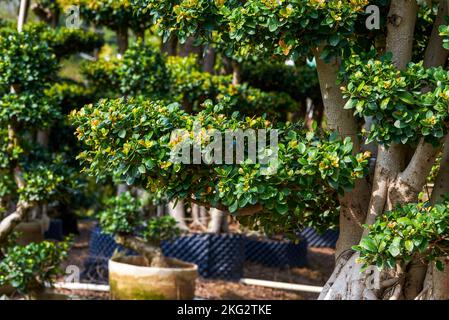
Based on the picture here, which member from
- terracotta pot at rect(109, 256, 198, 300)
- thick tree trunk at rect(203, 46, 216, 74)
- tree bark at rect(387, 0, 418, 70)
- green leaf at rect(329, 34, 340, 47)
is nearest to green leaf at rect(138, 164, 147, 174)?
green leaf at rect(329, 34, 340, 47)

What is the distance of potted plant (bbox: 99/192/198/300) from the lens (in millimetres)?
5762

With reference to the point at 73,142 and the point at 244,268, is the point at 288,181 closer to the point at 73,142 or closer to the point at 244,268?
the point at 244,268

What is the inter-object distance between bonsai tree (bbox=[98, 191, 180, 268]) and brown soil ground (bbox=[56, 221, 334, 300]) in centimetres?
64

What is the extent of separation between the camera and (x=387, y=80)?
2971 millimetres

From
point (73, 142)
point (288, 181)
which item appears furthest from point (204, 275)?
point (288, 181)

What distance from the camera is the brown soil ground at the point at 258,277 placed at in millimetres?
6877

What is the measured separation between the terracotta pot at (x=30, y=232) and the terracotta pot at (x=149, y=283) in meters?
2.26

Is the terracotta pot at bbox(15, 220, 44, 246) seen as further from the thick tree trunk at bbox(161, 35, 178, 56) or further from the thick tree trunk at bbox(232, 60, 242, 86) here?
the thick tree trunk at bbox(232, 60, 242, 86)

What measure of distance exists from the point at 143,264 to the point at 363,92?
3.81 m

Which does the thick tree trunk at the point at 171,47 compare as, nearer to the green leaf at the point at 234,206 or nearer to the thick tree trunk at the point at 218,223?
the thick tree trunk at the point at 218,223

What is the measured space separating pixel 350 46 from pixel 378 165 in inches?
23.7

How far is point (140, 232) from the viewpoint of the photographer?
626cm

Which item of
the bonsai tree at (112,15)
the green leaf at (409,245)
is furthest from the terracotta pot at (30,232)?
the green leaf at (409,245)
